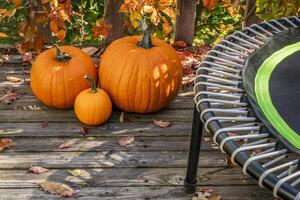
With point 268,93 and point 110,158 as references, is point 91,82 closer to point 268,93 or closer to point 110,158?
point 110,158

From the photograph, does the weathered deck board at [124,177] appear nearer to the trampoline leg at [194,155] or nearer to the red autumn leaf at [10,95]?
the trampoline leg at [194,155]

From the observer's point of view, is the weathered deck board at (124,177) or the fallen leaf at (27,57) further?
the fallen leaf at (27,57)

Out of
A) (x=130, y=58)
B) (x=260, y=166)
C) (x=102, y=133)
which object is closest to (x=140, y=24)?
(x=130, y=58)

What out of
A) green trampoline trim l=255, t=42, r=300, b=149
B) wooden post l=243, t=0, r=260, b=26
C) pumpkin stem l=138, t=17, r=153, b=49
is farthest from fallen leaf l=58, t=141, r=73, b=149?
wooden post l=243, t=0, r=260, b=26

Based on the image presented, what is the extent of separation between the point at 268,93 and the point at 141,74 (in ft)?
3.00

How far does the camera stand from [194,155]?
1808 mm

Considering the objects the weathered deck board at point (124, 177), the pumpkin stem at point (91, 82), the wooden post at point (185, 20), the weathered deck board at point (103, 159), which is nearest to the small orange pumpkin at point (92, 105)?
the pumpkin stem at point (91, 82)

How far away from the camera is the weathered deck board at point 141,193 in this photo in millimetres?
1870

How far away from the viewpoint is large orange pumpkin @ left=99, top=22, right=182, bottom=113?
7.46 feet

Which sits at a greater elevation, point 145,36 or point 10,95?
point 145,36

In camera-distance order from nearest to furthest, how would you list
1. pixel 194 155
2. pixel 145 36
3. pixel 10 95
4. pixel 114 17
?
1. pixel 194 155
2. pixel 145 36
3. pixel 10 95
4. pixel 114 17

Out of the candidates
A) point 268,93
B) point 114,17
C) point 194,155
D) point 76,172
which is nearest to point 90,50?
point 114,17

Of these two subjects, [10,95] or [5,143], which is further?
[10,95]

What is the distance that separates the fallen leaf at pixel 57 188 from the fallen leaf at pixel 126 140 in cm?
40
